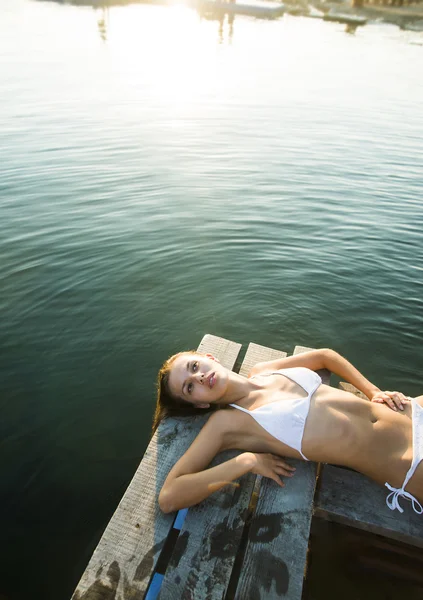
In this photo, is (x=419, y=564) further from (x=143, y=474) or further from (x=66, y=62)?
(x=66, y=62)

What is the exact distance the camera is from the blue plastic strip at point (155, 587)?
3.12 m

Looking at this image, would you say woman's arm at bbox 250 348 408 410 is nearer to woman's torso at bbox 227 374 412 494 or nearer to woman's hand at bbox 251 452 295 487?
woman's torso at bbox 227 374 412 494

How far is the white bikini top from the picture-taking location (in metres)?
3.63

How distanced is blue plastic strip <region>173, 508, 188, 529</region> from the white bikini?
96cm

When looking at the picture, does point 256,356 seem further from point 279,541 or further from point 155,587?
point 155,587

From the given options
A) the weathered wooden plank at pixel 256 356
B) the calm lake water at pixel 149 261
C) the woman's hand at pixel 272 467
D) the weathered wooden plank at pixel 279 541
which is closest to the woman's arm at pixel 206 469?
the woman's hand at pixel 272 467

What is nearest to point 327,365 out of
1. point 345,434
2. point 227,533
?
point 345,434

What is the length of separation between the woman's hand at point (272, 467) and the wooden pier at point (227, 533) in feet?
0.29

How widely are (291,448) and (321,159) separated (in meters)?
11.6

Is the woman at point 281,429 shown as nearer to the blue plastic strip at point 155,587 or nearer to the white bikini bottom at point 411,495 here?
the white bikini bottom at point 411,495

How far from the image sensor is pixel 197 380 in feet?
12.6

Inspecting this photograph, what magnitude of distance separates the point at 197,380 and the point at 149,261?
4.59m

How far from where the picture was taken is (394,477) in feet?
11.7

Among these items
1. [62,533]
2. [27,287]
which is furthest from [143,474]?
[27,287]
